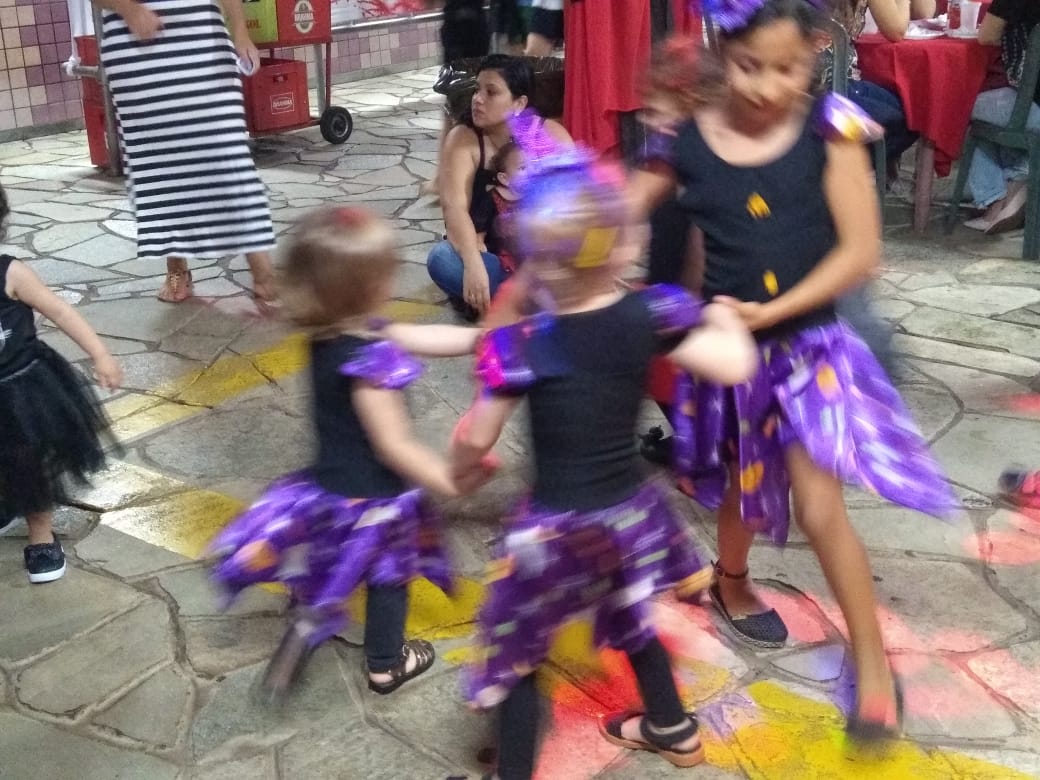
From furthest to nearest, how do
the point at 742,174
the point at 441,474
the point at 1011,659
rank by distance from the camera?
the point at 1011,659 → the point at 742,174 → the point at 441,474

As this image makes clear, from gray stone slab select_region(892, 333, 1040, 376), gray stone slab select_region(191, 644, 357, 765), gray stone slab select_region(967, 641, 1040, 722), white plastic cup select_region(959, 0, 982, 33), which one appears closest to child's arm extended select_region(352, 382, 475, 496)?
gray stone slab select_region(191, 644, 357, 765)

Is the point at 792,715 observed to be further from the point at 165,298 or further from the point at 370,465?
the point at 165,298

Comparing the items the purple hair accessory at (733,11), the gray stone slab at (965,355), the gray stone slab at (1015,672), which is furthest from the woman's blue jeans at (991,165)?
the purple hair accessory at (733,11)

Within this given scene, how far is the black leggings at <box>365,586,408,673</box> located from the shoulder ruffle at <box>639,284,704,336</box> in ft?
2.59

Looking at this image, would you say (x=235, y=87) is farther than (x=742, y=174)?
Yes

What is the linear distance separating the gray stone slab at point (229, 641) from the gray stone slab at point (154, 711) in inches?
2.5

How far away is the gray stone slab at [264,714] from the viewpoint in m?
2.19

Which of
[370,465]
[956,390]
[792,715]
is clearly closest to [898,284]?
[956,390]

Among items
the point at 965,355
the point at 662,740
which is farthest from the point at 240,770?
the point at 965,355

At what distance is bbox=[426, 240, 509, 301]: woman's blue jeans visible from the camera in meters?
4.16

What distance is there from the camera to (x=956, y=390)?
369 centimetres

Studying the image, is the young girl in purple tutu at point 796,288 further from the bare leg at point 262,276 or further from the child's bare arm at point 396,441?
the bare leg at point 262,276

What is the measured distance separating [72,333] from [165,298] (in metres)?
2.13

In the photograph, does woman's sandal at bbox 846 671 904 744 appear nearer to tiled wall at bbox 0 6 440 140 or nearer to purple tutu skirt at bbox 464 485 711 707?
purple tutu skirt at bbox 464 485 711 707
